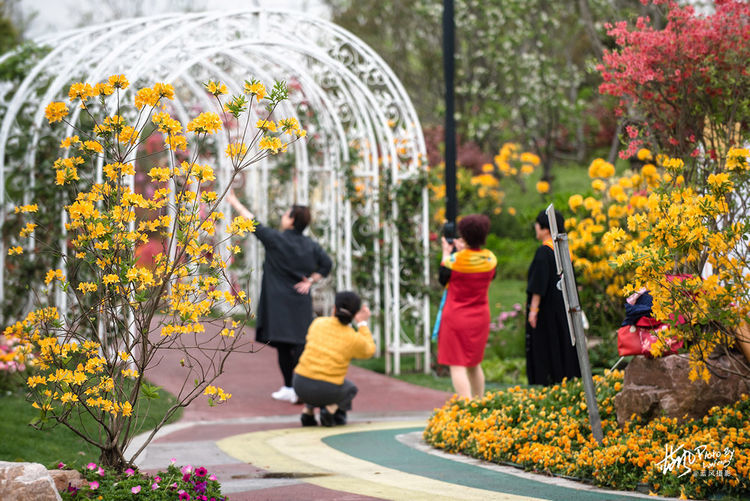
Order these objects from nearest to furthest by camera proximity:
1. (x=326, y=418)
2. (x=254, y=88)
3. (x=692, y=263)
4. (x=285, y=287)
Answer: (x=254, y=88) → (x=692, y=263) → (x=326, y=418) → (x=285, y=287)

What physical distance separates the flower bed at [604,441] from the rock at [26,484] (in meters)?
2.87

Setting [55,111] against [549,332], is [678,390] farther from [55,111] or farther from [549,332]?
[55,111]

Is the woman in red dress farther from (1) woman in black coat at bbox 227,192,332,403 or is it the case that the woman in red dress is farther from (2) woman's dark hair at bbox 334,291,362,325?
(1) woman in black coat at bbox 227,192,332,403

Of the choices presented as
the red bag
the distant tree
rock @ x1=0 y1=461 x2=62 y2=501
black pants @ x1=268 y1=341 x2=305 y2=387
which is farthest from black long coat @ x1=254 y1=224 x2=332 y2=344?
the distant tree

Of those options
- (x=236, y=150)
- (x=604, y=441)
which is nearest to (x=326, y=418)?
(x=604, y=441)

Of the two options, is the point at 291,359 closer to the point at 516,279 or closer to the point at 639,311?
the point at 639,311

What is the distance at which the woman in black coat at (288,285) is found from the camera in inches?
342

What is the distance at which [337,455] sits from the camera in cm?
627

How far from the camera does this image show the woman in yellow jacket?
744 centimetres

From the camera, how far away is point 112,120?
A: 176 inches

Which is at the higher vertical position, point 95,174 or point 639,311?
point 95,174

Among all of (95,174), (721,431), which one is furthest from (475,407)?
(95,174)

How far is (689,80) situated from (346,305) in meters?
3.03

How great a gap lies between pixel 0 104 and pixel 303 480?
6082 millimetres
